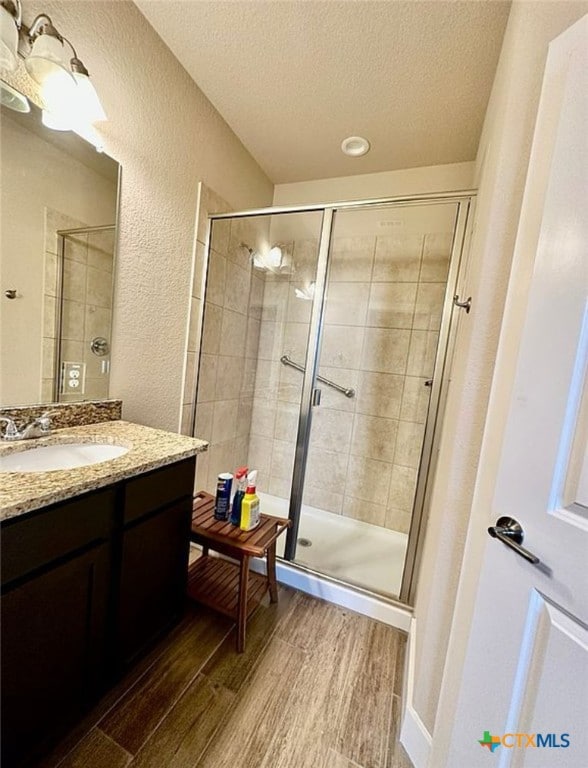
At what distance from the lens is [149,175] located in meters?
1.43

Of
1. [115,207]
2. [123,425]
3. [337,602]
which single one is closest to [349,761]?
[337,602]

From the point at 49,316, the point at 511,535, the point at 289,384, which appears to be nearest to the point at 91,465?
the point at 49,316

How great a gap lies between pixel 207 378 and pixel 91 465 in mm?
1032

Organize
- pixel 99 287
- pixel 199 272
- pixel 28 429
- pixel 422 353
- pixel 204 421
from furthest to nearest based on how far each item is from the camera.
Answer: pixel 422 353
pixel 204 421
pixel 199 272
pixel 99 287
pixel 28 429

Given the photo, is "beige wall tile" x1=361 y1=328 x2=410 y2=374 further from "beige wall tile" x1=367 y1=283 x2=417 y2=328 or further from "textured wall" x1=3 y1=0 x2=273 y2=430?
"textured wall" x1=3 y1=0 x2=273 y2=430

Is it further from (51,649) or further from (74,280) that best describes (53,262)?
(51,649)

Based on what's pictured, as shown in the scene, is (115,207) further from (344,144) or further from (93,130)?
(344,144)

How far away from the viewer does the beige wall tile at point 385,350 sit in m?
2.14

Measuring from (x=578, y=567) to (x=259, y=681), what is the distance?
1.19m

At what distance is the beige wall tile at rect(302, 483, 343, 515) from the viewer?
2.35 m

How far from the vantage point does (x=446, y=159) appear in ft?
Result: 6.15

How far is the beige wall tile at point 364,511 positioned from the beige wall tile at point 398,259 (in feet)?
5.17

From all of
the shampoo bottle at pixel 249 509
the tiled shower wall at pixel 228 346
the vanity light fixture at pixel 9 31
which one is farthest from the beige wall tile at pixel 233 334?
the vanity light fixture at pixel 9 31

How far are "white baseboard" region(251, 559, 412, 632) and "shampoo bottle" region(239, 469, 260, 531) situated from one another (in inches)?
17.4
